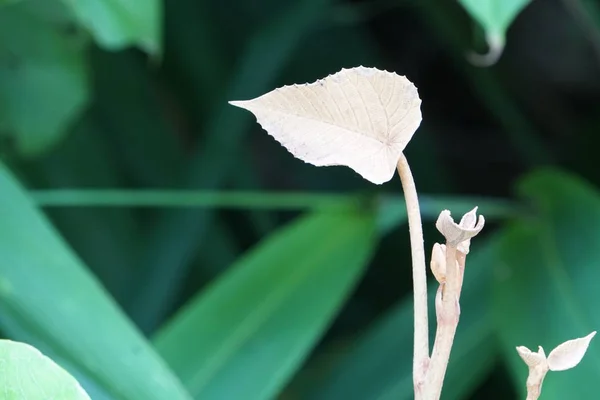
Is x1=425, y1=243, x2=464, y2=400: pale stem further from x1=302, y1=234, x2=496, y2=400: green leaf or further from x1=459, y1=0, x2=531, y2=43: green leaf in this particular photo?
x1=302, y1=234, x2=496, y2=400: green leaf

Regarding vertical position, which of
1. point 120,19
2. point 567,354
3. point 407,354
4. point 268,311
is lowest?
point 407,354

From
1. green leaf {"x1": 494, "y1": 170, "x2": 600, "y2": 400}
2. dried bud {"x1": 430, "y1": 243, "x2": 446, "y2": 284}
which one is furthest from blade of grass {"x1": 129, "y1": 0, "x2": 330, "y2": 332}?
dried bud {"x1": 430, "y1": 243, "x2": 446, "y2": 284}

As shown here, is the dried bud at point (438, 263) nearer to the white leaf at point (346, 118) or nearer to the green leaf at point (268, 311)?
the white leaf at point (346, 118)

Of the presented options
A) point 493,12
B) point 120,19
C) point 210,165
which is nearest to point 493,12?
A: point 493,12

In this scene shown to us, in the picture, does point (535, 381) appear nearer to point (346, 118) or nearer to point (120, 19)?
point (346, 118)

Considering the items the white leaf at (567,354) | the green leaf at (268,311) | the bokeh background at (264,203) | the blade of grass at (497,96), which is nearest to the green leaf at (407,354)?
the bokeh background at (264,203)

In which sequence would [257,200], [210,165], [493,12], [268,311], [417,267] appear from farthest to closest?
[210,165] < [257,200] < [268,311] < [493,12] < [417,267]

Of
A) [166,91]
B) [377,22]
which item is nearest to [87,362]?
[166,91]

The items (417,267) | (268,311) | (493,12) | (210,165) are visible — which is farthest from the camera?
(210,165)
